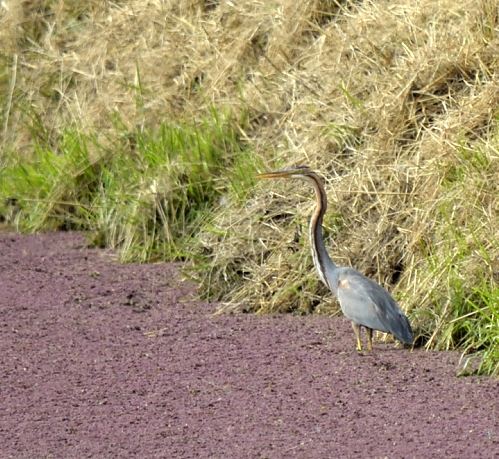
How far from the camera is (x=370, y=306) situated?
5.54 metres

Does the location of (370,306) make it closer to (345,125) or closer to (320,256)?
(320,256)

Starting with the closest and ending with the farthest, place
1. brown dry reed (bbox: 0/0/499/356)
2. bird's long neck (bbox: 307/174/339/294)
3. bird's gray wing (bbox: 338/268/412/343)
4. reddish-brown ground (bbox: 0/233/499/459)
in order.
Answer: reddish-brown ground (bbox: 0/233/499/459) < bird's gray wing (bbox: 338/268/412/343) < bird's long neck (bbox: 307/174/339/294) < brown dry reed (bbox: 0/0/499/356)

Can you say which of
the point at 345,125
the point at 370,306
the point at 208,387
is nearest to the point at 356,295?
the point at 370,306

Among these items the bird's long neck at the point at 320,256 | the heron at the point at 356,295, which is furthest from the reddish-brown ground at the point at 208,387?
the bird's long neck at the point at 320,256

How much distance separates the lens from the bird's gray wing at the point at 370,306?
5414mm

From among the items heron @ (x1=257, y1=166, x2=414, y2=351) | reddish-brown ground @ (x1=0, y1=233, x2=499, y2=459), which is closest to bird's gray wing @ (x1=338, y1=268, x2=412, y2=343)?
heron @ (x1=257, y1=166, x2=414, y2=351)

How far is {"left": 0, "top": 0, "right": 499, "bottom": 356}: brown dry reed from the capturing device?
606cm

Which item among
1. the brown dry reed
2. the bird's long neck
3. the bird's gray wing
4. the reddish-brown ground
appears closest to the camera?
the reddish-brown ground

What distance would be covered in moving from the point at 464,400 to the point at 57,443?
169 centimetres

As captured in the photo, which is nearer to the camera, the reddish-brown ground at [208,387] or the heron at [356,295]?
the reddish-brown ground at [208,387]

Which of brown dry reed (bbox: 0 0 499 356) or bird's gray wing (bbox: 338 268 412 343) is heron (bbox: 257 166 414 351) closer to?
bird's gray wing (bbox: 338 268 412 343)

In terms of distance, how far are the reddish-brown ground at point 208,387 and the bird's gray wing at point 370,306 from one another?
16 cm

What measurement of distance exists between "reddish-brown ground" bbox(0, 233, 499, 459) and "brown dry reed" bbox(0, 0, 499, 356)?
372mm

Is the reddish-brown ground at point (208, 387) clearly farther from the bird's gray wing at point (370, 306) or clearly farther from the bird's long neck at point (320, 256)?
the bird's long neck at point (320, 256)
